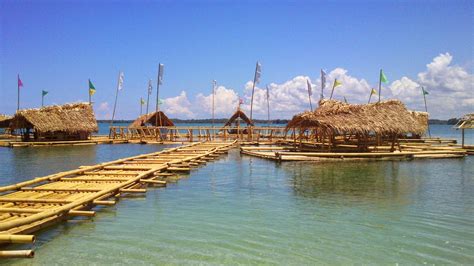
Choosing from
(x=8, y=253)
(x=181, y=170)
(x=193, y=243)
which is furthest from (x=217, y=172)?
(x=8, y=253)

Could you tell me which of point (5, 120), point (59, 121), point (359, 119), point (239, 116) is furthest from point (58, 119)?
point (359, 119)

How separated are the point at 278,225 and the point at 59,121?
30.6 metres

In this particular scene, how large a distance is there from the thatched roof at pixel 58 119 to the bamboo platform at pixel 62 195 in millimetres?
20221

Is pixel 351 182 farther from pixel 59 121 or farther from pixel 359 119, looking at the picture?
pixel 59 121

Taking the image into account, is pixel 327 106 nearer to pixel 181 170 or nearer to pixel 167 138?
pixel 181 170

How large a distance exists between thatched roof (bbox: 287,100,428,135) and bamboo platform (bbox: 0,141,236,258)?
9.02m

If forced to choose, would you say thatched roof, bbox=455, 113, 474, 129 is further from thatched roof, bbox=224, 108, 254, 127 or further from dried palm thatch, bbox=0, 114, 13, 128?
dried palm thatch, bbox=0, 114, 13, 128

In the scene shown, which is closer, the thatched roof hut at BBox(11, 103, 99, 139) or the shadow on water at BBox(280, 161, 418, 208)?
the shadow on water at BBox(280, 161, 418, 208)

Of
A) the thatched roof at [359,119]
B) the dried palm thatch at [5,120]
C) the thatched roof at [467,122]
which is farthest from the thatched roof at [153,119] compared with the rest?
the thatched roof at [467,122]

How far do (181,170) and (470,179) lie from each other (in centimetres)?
1102

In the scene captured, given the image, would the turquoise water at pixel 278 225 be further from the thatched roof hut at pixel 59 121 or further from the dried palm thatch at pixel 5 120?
the dried palm thatch at pixel 5 120

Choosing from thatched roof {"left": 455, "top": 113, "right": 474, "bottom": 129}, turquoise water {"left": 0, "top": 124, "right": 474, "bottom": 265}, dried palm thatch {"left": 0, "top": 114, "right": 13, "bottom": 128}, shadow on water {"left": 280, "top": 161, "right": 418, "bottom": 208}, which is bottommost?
turquoise water {"left": 0, "top": 124, "right": 474, "bottom": 265}

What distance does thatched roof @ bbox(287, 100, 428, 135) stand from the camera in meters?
21.2

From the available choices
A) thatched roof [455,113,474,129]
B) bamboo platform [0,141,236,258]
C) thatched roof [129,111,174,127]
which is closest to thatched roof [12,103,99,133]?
thatched roof [129,111,174,127]
